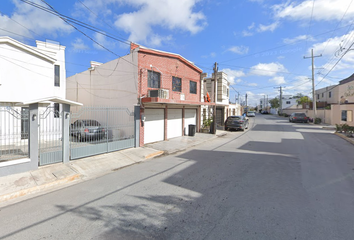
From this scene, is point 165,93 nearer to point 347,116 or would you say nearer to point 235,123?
point 235,123

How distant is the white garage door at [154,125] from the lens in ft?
36.3

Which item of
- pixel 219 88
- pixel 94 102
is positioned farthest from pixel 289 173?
pixel 219 88

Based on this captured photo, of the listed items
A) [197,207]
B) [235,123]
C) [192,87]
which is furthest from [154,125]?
[235,123]

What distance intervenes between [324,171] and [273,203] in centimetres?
358

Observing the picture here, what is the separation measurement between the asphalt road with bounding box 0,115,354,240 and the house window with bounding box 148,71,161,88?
656cm

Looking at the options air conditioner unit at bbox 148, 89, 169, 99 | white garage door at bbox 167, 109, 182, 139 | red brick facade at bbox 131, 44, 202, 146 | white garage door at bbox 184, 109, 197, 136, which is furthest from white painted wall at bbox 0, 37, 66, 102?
white garage door at bbox 184, 109, 197, 136

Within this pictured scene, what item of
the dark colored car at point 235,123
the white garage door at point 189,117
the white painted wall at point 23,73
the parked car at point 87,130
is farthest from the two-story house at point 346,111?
the white painted wall at point 23,73

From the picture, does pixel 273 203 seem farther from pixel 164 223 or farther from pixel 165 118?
pixel 165 118

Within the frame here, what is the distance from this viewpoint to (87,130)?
320 inches

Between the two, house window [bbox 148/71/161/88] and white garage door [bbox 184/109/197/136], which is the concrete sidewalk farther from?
white garage door [bbox 184/109/197/136]

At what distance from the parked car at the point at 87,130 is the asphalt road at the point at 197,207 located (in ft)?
9.56

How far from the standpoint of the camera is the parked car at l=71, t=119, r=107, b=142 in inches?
307

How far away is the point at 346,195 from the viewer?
4309 millimetres

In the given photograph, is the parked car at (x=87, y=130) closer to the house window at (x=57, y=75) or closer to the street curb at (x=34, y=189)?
the street curb at (x=34, y=189)
